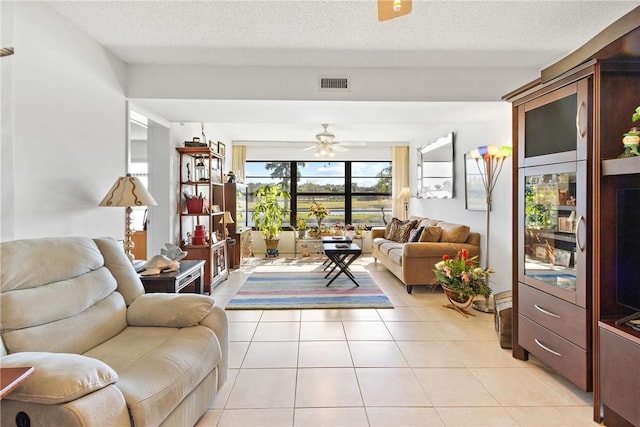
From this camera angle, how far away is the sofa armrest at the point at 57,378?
4.08ft

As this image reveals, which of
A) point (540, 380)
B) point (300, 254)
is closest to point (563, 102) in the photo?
point (540, 380)

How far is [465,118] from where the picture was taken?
14.3 ft

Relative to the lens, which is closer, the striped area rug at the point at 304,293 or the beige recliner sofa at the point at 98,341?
the beige recliner sofa at the point at 98,341

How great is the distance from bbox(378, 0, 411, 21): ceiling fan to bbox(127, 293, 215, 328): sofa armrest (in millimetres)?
1910

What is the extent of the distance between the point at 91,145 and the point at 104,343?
1.81 meters

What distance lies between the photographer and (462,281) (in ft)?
12.6

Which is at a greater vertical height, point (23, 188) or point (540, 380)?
point (23, 188)

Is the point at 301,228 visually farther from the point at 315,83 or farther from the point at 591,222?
the point at 591,222

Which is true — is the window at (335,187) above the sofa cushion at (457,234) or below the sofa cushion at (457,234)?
above

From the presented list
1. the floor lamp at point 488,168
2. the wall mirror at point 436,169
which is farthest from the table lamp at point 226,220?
the floor lamp at point 488,168

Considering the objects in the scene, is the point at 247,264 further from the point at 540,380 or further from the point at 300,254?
the point at 540,380

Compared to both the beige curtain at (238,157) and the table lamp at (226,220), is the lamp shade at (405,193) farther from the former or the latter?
the table lamp at (226,220)

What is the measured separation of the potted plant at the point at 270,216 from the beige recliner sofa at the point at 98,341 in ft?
17.1

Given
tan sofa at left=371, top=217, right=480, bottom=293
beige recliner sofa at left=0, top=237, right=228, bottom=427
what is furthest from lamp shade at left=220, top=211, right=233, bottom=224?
beige recliner sofa at left=0, top=237, right=228, bottom=427
